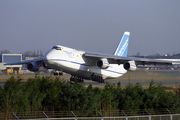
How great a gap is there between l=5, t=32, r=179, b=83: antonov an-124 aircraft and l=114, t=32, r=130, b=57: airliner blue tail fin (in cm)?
300

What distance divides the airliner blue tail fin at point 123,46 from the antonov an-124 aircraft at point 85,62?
9.85 feet

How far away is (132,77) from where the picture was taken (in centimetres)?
3231

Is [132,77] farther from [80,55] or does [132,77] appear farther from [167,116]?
[167,116]

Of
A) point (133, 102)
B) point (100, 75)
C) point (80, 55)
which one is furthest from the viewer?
point (100, 75)

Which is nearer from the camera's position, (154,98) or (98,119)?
(98,119)

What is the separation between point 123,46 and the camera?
104ft

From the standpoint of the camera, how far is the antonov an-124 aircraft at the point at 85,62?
2245 cm

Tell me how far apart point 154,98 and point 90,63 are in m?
13.3

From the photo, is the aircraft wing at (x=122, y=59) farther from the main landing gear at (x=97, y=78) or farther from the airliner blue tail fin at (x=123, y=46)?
the airliner blue tail fin at (x=123, y=46)

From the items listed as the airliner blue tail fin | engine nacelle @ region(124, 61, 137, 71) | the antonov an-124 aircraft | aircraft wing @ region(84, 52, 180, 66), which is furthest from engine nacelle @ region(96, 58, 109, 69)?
the airliner blue tail fin

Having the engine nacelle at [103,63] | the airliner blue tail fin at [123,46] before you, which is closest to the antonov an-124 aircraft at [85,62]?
the engine nacelle at [103,63]

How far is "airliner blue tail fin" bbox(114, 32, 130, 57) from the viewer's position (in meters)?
31.1

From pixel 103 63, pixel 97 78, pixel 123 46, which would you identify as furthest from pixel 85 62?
pixel 123 46

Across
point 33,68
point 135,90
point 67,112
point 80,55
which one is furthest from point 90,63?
point 67,112
